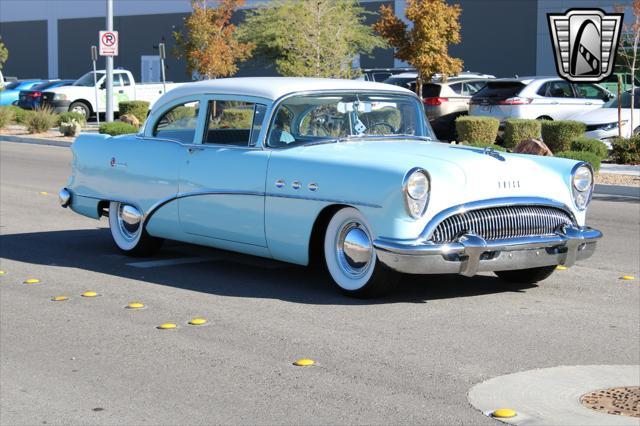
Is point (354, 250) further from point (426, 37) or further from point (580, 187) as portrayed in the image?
point (426, 37)

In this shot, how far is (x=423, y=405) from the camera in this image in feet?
18.7

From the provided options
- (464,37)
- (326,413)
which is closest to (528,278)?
(326,413)

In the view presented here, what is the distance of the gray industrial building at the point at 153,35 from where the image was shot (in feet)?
138

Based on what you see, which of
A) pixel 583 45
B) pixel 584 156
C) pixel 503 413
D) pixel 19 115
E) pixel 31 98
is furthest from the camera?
pixel 31 98

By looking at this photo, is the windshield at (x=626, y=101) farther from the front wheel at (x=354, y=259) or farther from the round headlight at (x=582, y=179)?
the front wheel at (x=354, y=259)

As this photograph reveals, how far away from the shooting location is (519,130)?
21.9 m

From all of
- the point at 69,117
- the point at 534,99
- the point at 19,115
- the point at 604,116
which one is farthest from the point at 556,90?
the point at 19,115

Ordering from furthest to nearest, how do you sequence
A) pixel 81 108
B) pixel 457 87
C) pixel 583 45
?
pixel 81 108
pixel 457 87
pixel 583 45

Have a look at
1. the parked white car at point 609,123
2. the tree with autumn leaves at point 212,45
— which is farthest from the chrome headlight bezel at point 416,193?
the tree with autumn leaves at point 212,45

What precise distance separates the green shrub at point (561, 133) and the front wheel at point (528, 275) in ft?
41.8

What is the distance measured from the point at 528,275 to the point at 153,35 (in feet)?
165

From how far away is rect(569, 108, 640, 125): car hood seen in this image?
76.0 feet

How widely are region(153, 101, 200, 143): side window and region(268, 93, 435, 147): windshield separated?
1047mm

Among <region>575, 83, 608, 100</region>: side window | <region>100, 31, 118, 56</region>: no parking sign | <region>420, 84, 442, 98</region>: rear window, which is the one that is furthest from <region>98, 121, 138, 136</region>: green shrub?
<region>575, 83, 608, 100</region>: side window
